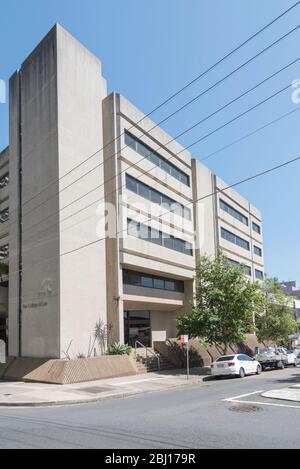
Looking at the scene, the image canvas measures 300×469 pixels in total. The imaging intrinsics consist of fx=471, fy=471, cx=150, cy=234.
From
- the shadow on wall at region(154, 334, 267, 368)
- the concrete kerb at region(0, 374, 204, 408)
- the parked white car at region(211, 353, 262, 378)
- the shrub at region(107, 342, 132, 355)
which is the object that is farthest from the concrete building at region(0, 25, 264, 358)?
the parked white car at region(211, 353, 262, 378)

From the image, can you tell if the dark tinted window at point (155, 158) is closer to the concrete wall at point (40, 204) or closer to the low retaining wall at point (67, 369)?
the concrete wall at point (40, 204)

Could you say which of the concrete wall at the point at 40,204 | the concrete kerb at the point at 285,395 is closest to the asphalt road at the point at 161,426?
the concrete kerb at the point at 285,395

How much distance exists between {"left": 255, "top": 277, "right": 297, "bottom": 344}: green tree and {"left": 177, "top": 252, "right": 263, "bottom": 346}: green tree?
18076 millimetres

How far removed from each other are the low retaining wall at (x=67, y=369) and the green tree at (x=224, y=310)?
5.28 m

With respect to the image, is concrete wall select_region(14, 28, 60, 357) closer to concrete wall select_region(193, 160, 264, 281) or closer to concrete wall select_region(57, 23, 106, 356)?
concrete wall select_region(57, 23, 106, 356)

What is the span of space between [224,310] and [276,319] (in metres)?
19.8

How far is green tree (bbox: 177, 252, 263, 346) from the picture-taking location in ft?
97.8

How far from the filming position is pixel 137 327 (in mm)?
35344

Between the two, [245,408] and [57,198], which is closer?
[245,408]

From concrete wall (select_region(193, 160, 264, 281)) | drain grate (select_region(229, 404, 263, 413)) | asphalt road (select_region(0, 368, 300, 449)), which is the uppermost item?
concrete wall (select_region(193, 160, 264, 281))

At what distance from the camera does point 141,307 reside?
35656 millimetres

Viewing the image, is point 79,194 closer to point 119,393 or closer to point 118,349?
point 118,349

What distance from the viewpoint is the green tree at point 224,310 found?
29.8 meters

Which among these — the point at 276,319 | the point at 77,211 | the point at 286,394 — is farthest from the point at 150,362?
the point at 276,319
